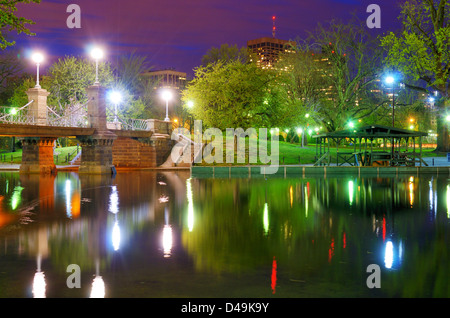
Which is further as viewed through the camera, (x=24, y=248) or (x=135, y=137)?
(x=135, y=137)

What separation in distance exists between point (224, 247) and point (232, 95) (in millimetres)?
40508

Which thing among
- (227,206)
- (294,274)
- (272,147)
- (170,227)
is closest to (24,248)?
(170,227)

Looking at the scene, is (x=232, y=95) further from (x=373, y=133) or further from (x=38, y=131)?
(x=38, y=131)

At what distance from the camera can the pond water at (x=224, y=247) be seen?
7.89 m

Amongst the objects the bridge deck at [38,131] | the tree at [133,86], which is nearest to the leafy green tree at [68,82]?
the tree at [133,86]

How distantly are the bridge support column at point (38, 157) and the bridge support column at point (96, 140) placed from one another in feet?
9.14

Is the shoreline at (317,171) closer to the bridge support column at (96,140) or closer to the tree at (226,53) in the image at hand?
the bridge support column at (96,140)

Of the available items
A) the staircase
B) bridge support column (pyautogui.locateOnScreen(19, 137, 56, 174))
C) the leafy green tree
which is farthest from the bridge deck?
the leafy green tree

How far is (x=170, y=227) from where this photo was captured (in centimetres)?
1364

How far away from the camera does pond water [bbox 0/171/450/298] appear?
7.89 m

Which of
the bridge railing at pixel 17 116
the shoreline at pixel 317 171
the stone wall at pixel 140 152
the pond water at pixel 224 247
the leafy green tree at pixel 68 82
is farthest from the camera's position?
the leafy green tree at pixel 68 82

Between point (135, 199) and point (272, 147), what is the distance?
36.8 m

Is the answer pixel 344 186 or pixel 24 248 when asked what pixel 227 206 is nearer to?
pixel 24 248

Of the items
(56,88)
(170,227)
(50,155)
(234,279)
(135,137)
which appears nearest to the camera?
(234,279)
